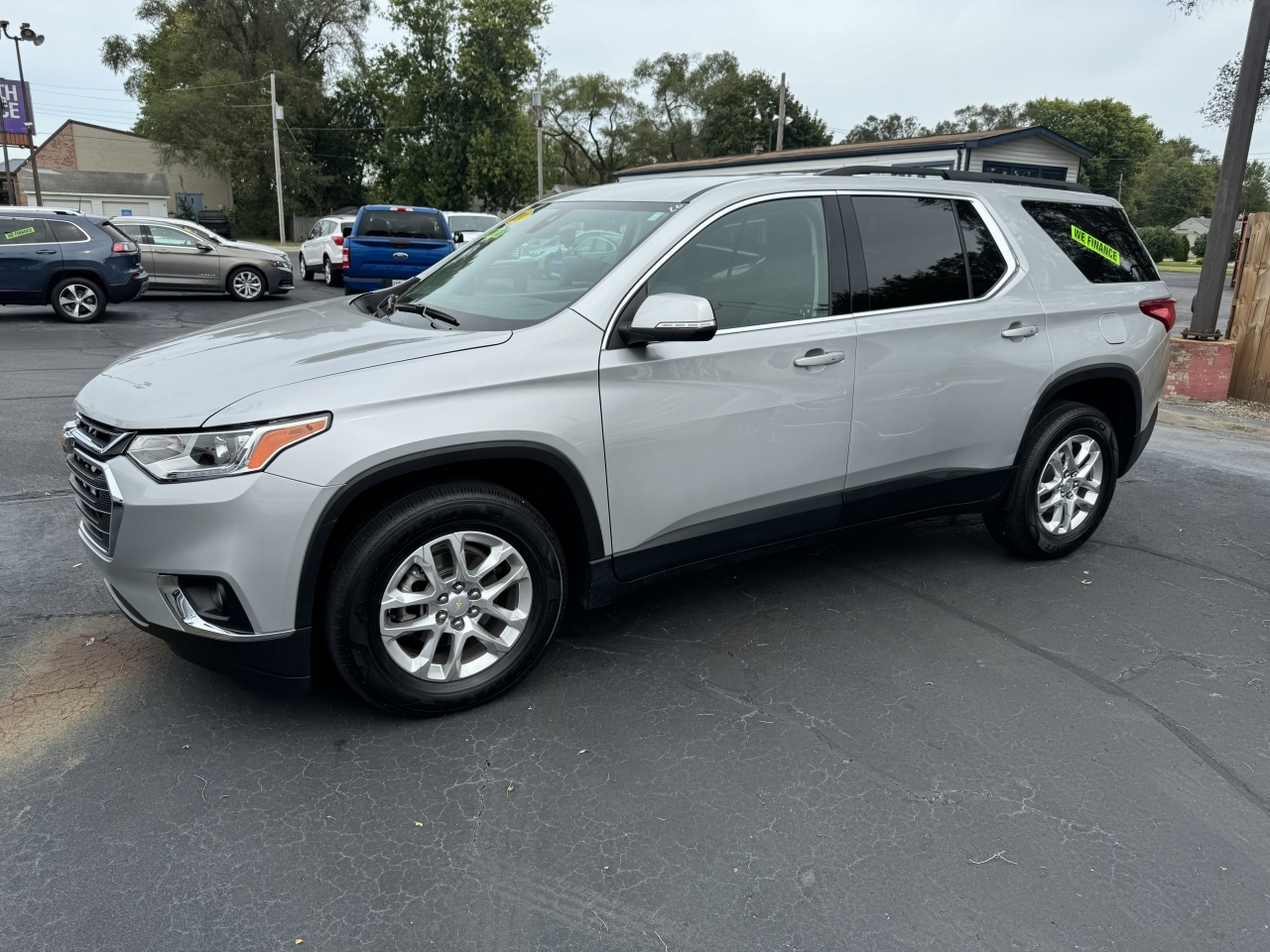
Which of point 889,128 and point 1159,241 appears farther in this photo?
point 889,128

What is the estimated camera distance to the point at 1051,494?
4.71m

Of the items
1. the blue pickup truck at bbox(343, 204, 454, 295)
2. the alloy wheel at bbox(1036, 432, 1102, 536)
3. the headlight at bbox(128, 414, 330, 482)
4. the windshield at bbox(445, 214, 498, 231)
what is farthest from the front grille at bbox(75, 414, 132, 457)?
the windshield at bbox(445, 214, 498, 231)

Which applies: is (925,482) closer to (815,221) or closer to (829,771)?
(815,221)

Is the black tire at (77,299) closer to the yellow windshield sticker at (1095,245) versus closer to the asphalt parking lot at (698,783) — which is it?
the asphalt parking lot at (698,783)

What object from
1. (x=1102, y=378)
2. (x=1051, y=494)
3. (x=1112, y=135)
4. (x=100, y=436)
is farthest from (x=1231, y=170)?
(x=1112, y=135)

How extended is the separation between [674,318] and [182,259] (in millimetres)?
16239

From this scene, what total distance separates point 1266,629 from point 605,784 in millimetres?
3144

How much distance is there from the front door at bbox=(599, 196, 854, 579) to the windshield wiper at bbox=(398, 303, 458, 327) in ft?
2.23

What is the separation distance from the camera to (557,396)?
313 centimetres

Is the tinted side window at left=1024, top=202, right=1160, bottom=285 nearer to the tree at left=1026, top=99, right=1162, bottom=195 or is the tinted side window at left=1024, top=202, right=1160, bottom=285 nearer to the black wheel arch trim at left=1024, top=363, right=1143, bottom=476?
the black wheel arch trim at left=1024, top=363, right=1143, bottom=476

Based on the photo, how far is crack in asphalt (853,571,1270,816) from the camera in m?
2.96

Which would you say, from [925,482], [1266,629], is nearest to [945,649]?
[925,482]

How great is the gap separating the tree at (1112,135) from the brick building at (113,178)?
73.8 metres

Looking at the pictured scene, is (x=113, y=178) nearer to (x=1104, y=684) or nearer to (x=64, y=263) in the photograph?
(x=64, y=263)
